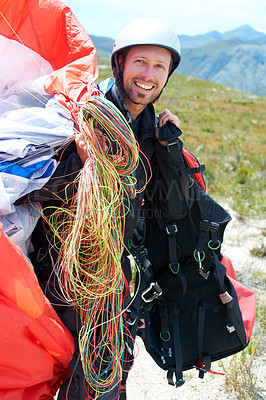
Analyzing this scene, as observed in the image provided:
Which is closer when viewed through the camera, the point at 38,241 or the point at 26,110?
the point at 26,110

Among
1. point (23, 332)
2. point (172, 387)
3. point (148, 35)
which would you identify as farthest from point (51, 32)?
point (172, 387)

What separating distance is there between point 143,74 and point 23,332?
1.54m

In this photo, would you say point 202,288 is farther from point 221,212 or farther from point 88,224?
point 88,224

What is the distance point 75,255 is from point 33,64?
3.87 feet

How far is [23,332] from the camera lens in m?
1.61

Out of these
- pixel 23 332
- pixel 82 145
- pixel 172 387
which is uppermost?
pixel 82 145

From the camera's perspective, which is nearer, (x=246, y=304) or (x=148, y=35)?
(x=148, y=35)

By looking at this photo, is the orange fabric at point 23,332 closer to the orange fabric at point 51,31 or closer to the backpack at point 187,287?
the backpack at point 187,287

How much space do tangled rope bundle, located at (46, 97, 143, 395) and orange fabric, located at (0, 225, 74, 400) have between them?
18cm

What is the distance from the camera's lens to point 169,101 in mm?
27750

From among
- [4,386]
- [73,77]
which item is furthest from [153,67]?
[4,386]

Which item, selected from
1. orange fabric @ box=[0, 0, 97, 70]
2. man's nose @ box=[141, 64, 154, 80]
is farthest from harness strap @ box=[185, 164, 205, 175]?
orange fabric @ box=[0, 0, 97, 70]

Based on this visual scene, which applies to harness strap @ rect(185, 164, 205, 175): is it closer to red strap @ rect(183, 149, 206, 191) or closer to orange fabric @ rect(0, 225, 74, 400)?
red strap @ rect(183, 149, 206, 191)

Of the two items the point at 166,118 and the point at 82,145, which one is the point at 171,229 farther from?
the point at 82,145
